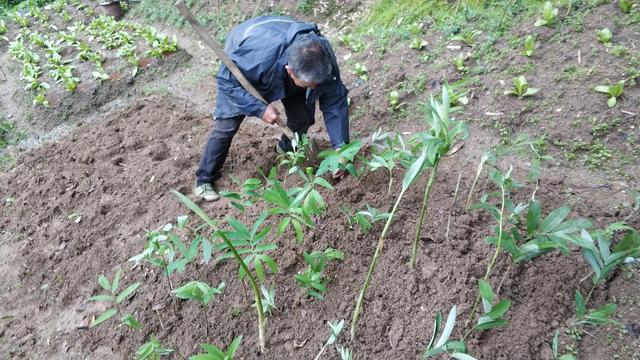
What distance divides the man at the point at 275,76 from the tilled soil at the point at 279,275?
435mm

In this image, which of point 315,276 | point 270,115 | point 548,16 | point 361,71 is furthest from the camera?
point 361,71

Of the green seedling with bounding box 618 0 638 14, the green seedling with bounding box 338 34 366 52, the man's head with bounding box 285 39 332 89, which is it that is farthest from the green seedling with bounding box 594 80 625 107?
the green seedling with bounding box 338 34 366 52

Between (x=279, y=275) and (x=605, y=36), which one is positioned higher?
(x=605, y=36)

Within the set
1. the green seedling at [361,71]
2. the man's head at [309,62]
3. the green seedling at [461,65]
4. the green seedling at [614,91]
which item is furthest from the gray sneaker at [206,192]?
the green seedling at [614,91]

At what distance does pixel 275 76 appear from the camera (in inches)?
107

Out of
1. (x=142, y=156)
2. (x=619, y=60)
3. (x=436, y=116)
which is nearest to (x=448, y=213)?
(x=436, y=116)

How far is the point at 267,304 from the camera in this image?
1.96 m

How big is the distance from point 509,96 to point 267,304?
2.46m

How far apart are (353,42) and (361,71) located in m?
0.72

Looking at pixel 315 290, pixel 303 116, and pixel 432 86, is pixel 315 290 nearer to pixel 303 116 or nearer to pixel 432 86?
pixel 303 116

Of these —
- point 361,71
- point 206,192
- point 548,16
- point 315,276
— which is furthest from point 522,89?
point 206,192

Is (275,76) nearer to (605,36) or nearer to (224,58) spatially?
(224,58)

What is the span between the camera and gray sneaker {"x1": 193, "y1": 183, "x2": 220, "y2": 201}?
3.06 m

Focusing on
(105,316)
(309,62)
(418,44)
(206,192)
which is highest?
(309,62)
